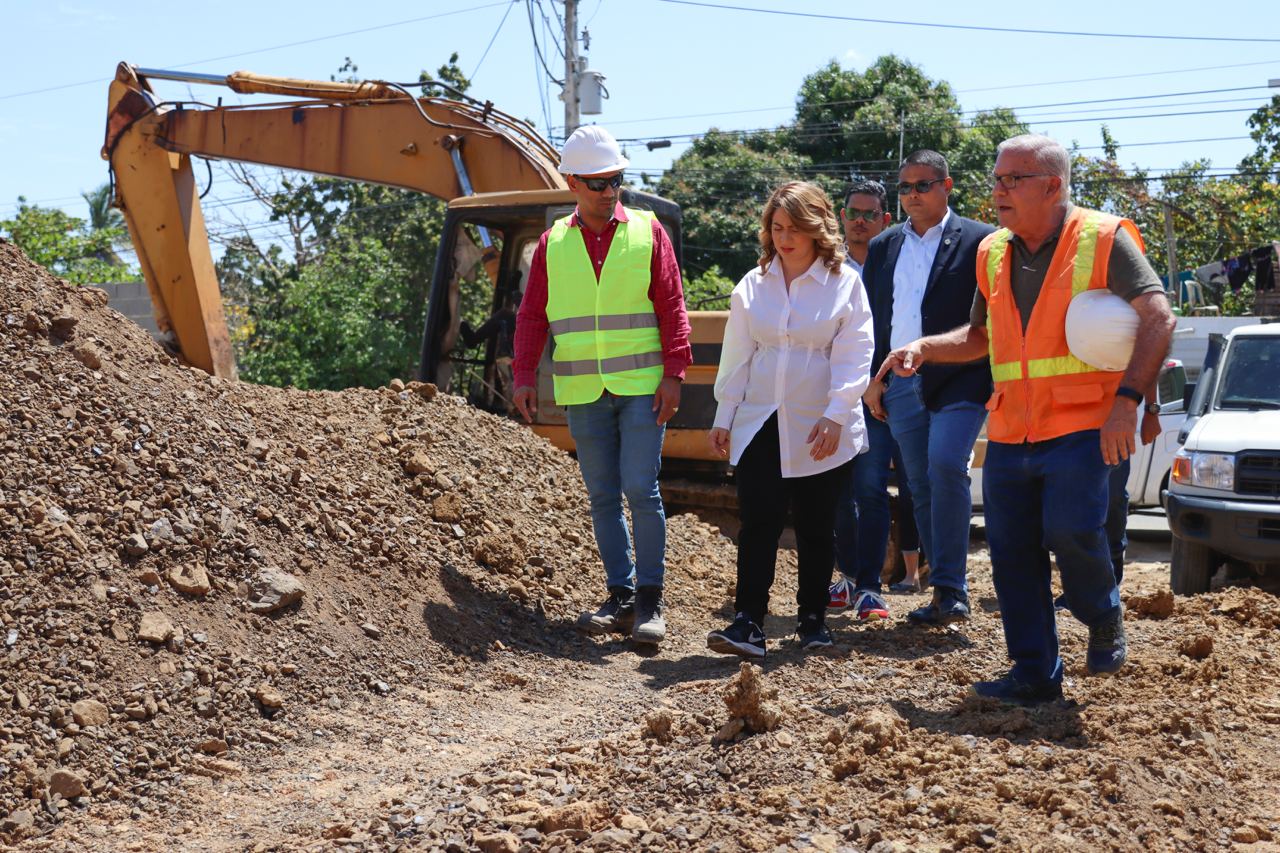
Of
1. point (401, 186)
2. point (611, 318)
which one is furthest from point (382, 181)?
point (611, 318)

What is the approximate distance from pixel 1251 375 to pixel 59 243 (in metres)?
26.5

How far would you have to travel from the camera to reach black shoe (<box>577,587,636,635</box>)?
611 centimetres

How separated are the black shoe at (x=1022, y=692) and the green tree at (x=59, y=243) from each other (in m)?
25.0

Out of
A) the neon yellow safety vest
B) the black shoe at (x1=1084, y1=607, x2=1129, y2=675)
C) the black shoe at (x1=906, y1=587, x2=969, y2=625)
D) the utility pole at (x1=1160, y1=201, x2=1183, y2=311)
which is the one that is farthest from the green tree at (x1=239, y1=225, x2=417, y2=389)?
the utility pole at (x1=1160, y1=201, x2=1183, y2=311)

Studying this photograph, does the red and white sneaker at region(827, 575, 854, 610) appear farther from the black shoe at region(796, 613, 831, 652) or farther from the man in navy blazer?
the black shoe at region(796, 613, 831, 652)

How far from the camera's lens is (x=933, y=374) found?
582 cm

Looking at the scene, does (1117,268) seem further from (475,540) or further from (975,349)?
(475,540)

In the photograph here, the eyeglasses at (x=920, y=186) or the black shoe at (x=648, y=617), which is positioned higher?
the eyeglasses at (x=920, y=186)

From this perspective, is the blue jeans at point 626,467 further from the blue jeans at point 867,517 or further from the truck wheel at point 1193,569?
the truck wheel at point 1193,569

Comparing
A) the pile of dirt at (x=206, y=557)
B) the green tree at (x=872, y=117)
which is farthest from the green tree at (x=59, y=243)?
the pile of dirt at (x=206, y=557)

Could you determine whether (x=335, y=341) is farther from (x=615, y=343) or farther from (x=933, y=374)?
(x=933, y=374)

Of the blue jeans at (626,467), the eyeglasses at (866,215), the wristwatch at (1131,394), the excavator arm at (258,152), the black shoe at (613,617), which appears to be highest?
the excavator arm at (258,152)

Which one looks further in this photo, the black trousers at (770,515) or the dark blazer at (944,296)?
the dark blazer at (944,296)

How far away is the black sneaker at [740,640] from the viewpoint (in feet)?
17.4
